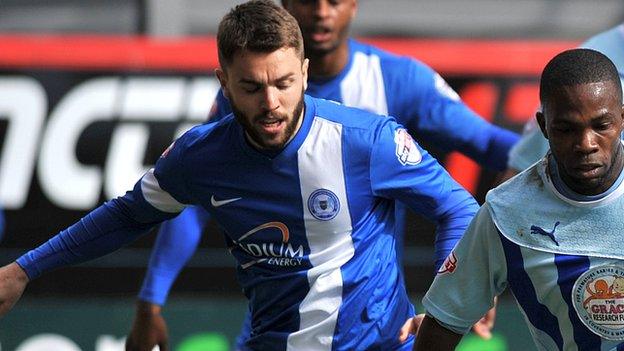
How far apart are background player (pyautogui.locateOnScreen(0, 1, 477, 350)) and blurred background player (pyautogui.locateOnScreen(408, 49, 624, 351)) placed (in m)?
0.43

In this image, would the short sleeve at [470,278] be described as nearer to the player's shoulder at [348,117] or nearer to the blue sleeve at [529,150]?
the player's shoulder at [348,117]

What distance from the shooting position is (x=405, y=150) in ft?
13.3

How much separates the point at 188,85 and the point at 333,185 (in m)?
3.08

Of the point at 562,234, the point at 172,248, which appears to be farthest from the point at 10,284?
the point at 562,234

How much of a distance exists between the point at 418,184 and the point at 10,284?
3.88 feet

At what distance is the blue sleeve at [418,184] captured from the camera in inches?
159

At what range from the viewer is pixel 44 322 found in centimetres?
712

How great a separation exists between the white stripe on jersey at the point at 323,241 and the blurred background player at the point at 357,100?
0.88 meters

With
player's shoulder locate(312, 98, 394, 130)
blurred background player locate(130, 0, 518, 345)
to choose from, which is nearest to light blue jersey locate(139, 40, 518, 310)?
blurred background player locate(130, 0, 518, 345)

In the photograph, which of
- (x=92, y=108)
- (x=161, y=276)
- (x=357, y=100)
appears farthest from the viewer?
(x=92, y=108)

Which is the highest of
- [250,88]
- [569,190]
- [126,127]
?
[250,88]

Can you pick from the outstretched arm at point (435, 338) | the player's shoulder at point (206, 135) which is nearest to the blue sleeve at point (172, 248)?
the player's shoulder at point (206, 135)

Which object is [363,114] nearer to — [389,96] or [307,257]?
[307,257]

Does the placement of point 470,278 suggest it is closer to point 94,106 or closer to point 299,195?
point 299,195
